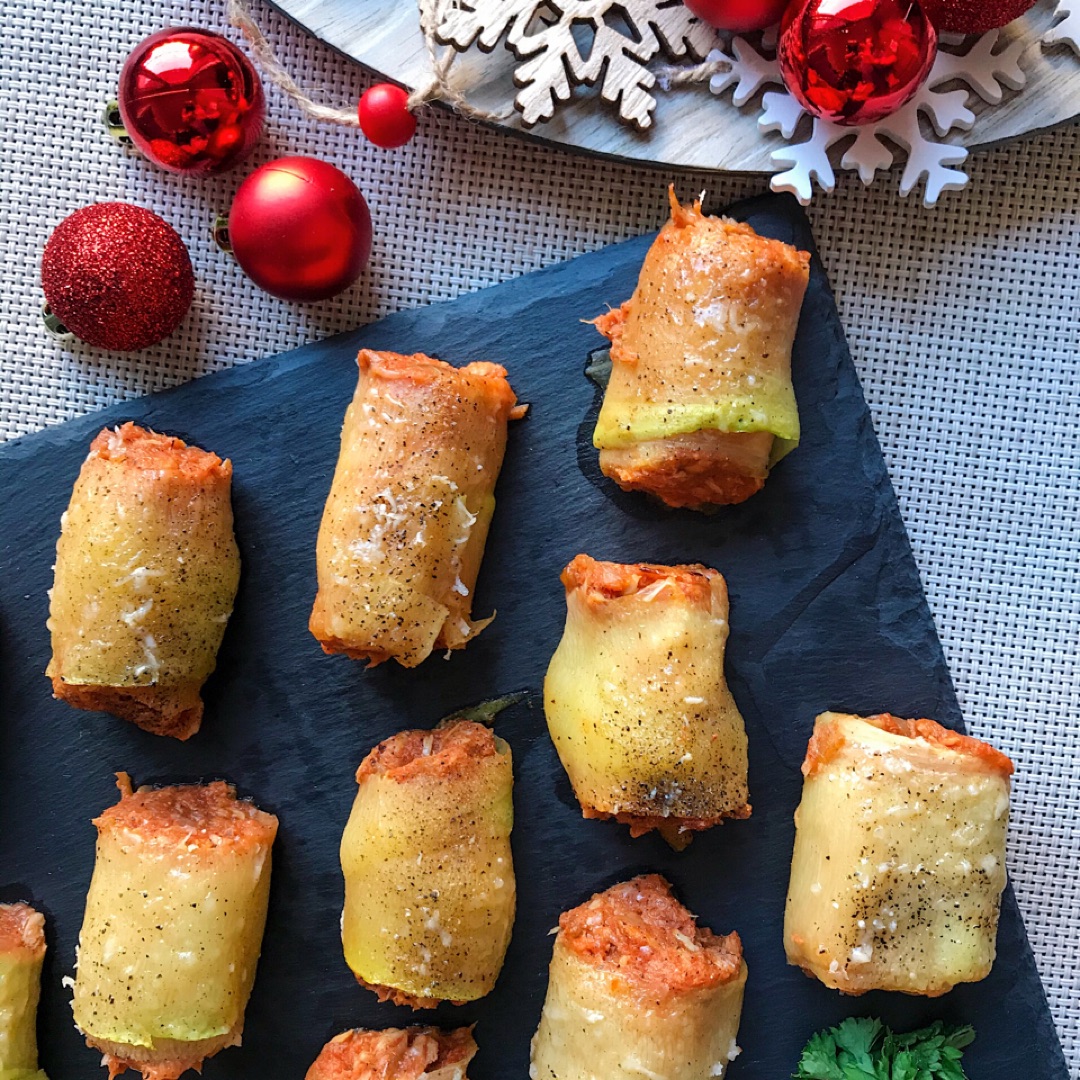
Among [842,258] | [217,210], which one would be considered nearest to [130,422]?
[217,210]

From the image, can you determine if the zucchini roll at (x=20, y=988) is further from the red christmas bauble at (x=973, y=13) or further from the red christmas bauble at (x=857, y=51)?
the red christmas bauble at (x=973, y=13)

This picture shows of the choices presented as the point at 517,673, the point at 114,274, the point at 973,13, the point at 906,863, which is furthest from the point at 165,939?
the point at 973,13

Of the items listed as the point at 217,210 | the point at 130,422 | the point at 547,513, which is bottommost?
the point at 547,513

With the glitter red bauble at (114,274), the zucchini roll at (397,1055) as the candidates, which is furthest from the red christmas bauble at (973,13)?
the zucchini roll at (397,1055)

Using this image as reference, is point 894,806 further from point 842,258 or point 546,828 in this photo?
point 842,258

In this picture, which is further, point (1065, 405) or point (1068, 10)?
point (1065, 405)

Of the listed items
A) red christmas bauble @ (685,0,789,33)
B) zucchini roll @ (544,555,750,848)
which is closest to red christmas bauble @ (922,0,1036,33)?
red christmas bauble @ (685,0,789,33)

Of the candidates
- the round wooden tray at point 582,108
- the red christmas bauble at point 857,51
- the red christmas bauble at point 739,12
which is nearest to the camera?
the red christmas bauble at point 857,51
